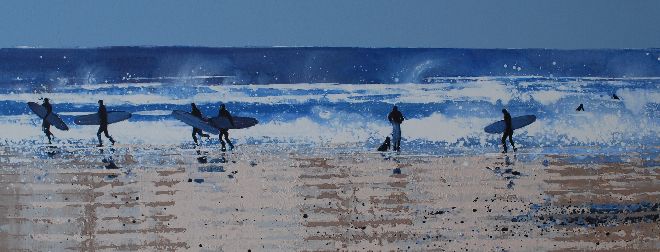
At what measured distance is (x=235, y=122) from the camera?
4.07 metres

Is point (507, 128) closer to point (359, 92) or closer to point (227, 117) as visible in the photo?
point (359, 92)

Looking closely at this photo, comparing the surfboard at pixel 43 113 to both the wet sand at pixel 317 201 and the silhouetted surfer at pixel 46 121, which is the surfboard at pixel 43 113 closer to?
the silhouetted surfer at pixel 46 121

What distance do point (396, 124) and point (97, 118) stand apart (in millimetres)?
1297

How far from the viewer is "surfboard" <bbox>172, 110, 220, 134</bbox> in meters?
3.97

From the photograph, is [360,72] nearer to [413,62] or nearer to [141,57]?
[413,62]

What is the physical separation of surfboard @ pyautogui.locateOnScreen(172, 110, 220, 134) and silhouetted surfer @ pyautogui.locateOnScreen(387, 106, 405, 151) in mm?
768

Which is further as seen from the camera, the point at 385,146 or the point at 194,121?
the point at 385,146

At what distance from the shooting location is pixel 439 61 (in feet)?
13.2

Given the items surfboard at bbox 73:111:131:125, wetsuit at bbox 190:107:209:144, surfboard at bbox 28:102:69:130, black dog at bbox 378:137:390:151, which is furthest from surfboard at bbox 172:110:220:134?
black dog at bbox 378:137:390:151

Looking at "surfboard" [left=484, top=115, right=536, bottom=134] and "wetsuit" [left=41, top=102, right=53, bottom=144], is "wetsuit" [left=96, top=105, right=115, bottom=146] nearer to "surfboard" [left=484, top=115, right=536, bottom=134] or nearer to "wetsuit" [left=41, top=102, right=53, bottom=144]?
"wetsuit" [left=41, top=102, right=53, bottom=144]

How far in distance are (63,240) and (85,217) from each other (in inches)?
9.0

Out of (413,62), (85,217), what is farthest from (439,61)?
(85,217)

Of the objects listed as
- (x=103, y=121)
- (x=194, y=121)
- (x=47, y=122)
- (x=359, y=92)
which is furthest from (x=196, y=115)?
(x=359, y=92)

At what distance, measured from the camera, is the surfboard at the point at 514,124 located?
157 inches
